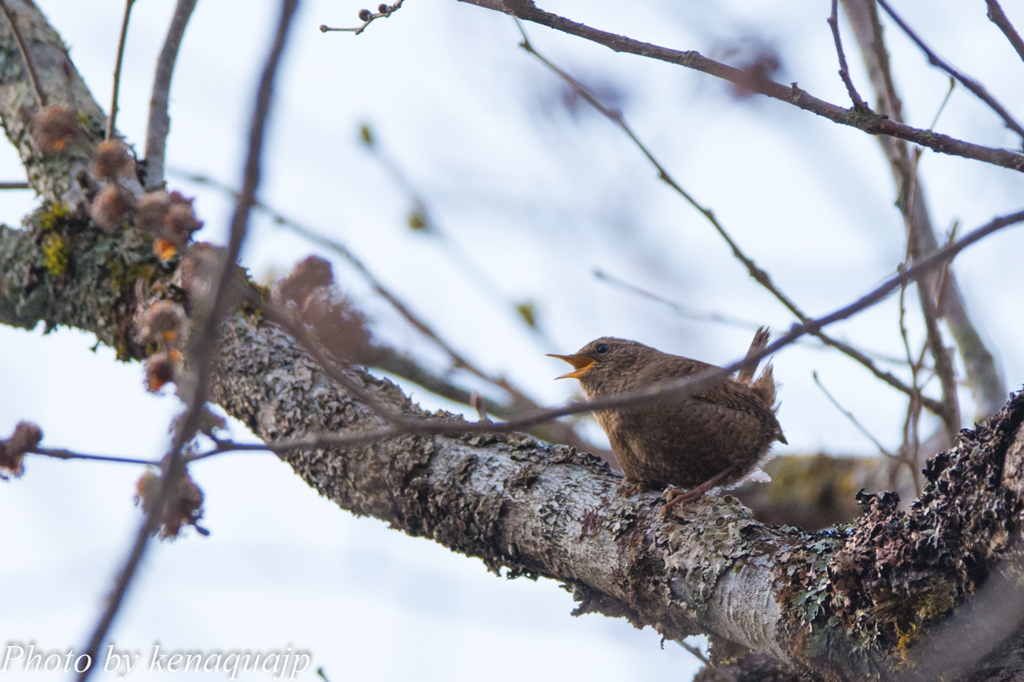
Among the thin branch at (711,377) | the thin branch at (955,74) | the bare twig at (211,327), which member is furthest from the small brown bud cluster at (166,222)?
the thin branch at (955,74)

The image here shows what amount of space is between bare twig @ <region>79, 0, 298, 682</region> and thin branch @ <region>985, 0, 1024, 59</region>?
59.5 inches

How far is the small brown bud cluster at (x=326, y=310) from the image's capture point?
6.08 ft

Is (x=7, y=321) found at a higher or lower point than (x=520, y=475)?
higher

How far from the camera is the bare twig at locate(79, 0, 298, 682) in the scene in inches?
34.2

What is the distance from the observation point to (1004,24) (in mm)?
1716

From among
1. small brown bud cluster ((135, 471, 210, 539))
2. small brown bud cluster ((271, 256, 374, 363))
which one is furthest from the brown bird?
small brown bud cluster ((135, 471, 210, 539))

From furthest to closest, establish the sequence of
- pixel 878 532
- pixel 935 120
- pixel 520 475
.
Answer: pixel 935 120, pixel 520 475, pixel 878 532

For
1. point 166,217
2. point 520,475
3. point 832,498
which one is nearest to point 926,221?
point 832,498

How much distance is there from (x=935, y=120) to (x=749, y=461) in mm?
Answer: 1397

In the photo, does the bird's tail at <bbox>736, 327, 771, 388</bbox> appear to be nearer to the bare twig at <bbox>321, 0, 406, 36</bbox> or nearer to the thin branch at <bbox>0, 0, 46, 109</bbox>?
the bare twig at <bbox>321, 0, 406, 36</bbox>

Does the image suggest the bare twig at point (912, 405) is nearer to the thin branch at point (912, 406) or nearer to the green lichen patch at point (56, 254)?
the thin branch at point (912, 406)

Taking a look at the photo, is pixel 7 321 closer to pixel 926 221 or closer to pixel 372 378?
pixel 372 378

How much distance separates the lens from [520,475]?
2504 mm

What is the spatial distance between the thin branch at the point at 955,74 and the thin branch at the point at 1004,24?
5.0 inches
